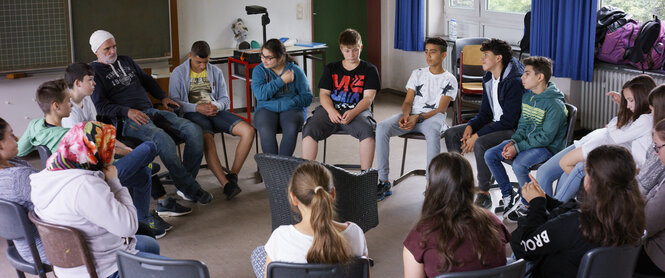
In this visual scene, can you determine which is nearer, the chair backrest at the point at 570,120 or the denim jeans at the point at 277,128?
the chair backrest at the point at 570,120

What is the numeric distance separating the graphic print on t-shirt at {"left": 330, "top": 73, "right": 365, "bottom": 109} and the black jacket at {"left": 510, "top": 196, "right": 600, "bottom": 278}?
2.48 meters

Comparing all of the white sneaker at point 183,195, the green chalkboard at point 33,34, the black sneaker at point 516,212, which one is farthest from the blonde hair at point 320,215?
the green chalkboard at point 33,34

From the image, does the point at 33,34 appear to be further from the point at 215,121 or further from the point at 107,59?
the point at 215,121

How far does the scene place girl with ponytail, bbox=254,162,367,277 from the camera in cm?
234

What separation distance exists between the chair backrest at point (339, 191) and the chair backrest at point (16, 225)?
3.59ft

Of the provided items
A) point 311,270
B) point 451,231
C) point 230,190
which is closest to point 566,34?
point 230,190

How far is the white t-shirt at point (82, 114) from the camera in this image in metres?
4.23

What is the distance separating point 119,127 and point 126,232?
85.1 inches

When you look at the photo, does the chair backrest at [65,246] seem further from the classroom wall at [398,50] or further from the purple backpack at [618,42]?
the classroom wall at [398,50]

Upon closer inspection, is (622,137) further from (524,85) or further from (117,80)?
(117,80)

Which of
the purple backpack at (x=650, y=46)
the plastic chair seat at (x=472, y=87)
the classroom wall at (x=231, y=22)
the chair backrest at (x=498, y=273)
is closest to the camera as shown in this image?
the chair backrest at (x=498, y=273)

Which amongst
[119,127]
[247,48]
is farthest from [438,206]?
[247,48]

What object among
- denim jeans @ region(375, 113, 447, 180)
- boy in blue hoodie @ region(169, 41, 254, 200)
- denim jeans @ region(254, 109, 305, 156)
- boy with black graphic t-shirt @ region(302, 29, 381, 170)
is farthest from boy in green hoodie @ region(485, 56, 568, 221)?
boy in blue hoodie @ region(169, 41, 254, 200)

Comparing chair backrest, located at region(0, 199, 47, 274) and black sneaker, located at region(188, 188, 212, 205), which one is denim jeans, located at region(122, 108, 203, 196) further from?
chair backrest, located at region(0, 199, 47, 274)
